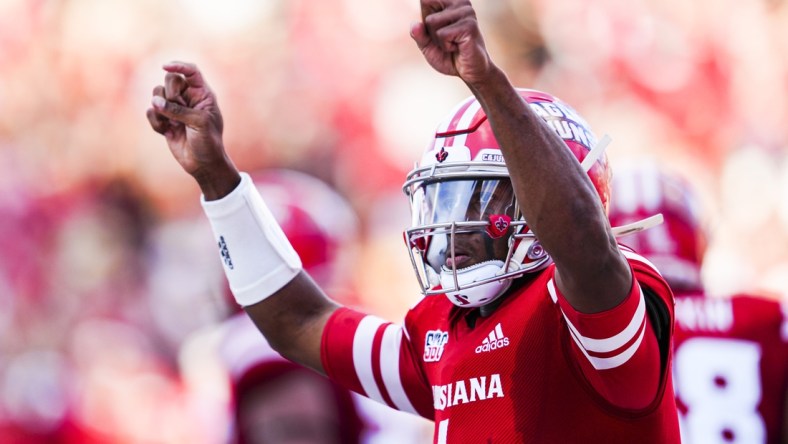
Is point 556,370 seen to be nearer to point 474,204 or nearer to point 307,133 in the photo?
point 474,204

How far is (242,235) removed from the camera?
3.13m

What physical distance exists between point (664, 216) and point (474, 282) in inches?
90.0

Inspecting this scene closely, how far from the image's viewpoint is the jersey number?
12.7ft

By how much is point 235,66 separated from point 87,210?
1803 mm

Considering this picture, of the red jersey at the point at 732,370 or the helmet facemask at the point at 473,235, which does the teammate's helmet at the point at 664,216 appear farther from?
the helmet facemask at the point at 473,235

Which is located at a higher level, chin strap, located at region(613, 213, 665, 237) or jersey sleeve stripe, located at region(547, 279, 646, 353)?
chin strap, located at region(613, 213, 665, 237)

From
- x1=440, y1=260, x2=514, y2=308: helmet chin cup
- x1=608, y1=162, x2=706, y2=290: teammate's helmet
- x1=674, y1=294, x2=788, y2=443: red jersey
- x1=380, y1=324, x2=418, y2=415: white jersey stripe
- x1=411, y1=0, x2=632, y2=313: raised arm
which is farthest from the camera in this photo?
x1=608, y1=162, x2=706, y2=290: teammate's helmet

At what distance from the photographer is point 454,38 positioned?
2.15 meters

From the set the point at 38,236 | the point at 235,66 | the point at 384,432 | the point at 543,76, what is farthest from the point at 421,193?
the point at 38,236

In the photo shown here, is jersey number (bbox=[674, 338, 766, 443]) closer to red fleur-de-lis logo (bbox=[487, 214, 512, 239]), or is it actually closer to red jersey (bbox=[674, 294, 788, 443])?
red jersey (bbox=[674, 294, 788, 443])

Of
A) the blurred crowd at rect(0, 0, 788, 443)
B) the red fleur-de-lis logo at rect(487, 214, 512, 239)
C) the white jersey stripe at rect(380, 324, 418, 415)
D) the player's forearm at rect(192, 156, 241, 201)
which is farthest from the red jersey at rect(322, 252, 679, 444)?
the blurred crowd at rect(0, 0, 788, 443)

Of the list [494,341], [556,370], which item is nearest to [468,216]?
[494,341]

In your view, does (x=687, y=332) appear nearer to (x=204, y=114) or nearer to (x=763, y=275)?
(x=204, y=114)

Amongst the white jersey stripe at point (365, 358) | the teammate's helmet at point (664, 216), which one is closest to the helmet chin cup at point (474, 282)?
the white jersey stripe at point (365, 358)
